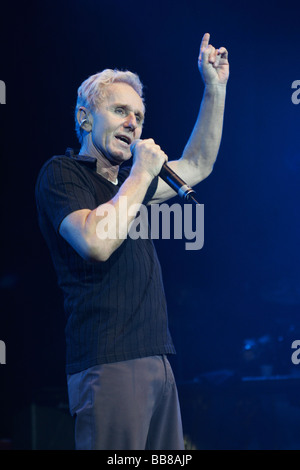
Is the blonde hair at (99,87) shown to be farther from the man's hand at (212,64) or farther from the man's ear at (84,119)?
the man's hand at (212,64)

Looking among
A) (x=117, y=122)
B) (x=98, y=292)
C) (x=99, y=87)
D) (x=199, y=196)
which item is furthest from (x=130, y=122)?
(x=199, y=196)

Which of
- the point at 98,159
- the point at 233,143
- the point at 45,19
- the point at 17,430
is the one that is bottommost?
the point at 17,430

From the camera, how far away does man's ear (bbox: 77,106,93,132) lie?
1454mm

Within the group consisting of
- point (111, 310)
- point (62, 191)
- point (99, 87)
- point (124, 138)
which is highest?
point (99, 87)

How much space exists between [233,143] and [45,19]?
4.31 ft

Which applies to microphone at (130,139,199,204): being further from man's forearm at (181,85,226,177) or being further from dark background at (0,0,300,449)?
dark background at (0,0,300,449)

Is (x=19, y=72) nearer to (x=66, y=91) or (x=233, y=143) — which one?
(x=66, y=91)

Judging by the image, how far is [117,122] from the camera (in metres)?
1.38

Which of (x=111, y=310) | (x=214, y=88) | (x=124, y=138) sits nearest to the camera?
(x=111, y=310)

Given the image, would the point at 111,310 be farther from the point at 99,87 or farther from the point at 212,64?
the point at 212,64

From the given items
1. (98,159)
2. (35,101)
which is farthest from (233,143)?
(98,159)

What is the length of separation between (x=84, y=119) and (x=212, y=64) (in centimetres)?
43

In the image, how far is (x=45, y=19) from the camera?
8.87ft

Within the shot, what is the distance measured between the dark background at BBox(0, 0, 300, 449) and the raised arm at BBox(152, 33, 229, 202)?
1461 mm
